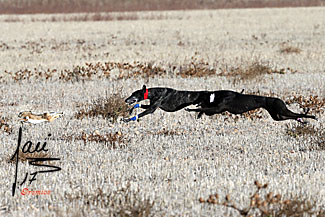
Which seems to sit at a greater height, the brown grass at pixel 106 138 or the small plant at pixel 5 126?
the small plant at pixel 5 126

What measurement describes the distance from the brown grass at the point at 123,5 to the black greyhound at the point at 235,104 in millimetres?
46412

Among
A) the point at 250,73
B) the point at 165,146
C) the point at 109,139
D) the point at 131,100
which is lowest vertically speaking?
the point at 165,146

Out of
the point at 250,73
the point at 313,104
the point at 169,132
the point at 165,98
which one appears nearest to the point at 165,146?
the point at 169,132

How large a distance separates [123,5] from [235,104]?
Answer: 52.8 meters

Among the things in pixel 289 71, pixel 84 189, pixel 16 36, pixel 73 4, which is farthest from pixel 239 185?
pixel 73 4

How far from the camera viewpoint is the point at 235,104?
20.5 feet

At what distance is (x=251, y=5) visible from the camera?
196 ft

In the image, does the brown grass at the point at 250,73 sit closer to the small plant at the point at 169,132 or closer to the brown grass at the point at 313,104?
the brown grass at the point at 313,104

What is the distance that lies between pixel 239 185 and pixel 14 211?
2188 mm

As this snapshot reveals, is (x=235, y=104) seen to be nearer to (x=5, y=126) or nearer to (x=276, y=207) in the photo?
(x=276, y=207)

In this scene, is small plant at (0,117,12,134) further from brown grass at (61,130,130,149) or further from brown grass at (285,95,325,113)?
brown grass at (285,95,325,113)

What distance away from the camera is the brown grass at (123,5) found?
5288 centimetres
